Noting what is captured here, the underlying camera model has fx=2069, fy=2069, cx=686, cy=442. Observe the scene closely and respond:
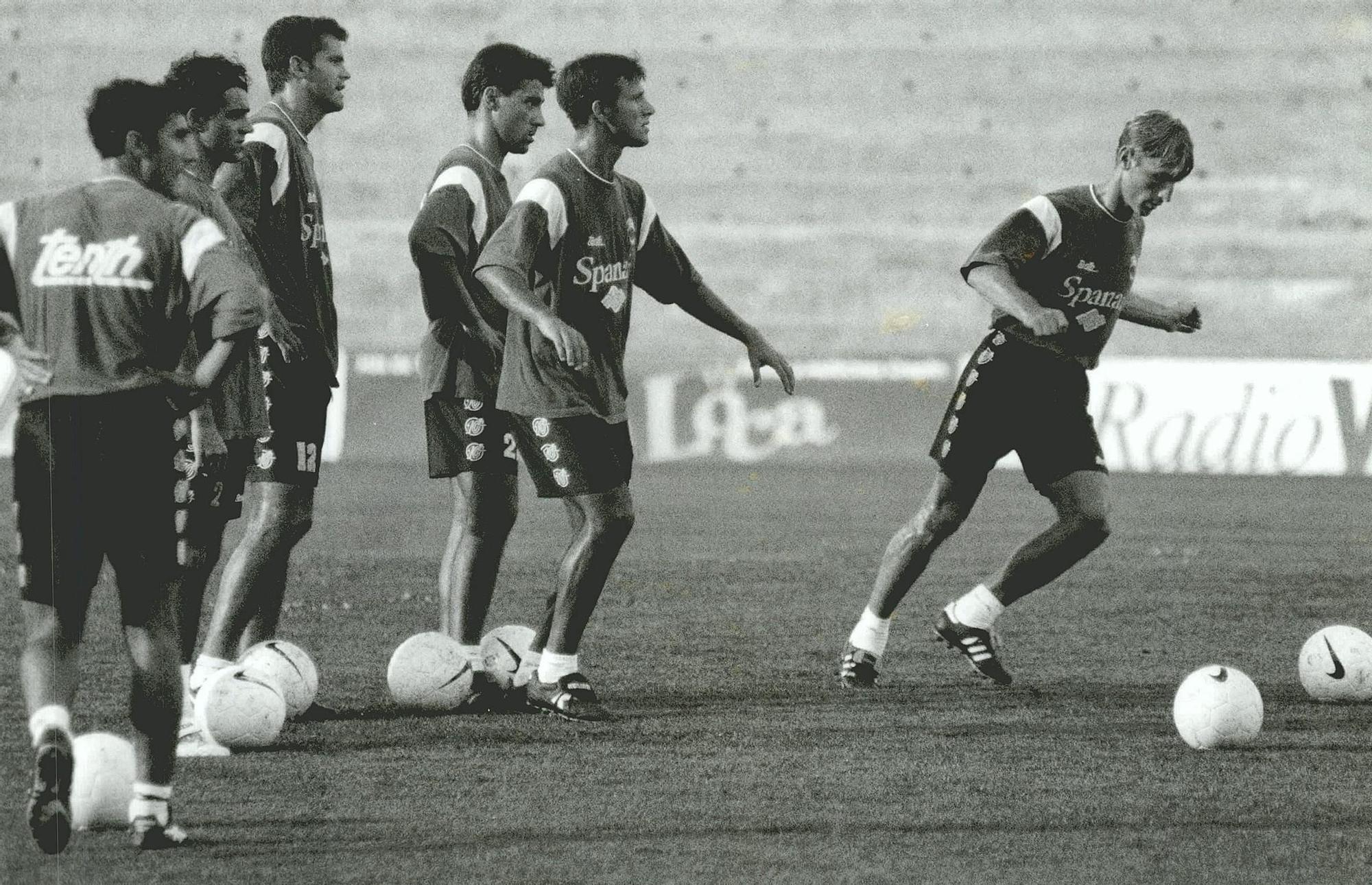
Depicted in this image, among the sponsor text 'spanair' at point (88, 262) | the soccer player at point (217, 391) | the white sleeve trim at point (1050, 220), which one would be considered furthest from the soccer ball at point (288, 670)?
the white sleeve trim at point (1050, 220)

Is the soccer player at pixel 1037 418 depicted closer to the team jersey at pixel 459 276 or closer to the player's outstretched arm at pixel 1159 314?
the player's outstretched arm at pixel 1159 314

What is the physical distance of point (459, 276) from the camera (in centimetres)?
670

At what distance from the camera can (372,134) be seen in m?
22.2

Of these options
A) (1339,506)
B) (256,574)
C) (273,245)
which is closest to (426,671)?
(256,574)

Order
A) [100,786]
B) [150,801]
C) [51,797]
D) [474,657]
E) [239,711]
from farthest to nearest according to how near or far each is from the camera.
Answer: [474,657], [239,711], [100,786], [150,801], [51,797]

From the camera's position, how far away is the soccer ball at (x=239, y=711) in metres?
5.76

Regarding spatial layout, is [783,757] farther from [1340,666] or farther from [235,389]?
[1340,666]

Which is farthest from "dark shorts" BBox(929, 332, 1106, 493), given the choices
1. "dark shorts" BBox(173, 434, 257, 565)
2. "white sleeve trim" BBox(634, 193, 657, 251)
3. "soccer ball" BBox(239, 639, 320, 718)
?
"dark shorts" BBox(173, 434, 257, 565)

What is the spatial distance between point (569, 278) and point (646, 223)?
479 millimetres

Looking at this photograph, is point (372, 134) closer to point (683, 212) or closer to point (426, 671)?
point (683, 212)

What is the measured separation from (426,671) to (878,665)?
1.91m

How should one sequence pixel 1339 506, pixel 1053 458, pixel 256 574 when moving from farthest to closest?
pixel 1339 506 < pixel 1053 458 < pixel 256 574

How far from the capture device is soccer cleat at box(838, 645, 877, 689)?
7.21 m

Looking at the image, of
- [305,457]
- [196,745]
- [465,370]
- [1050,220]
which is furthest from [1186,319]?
[196,745]
